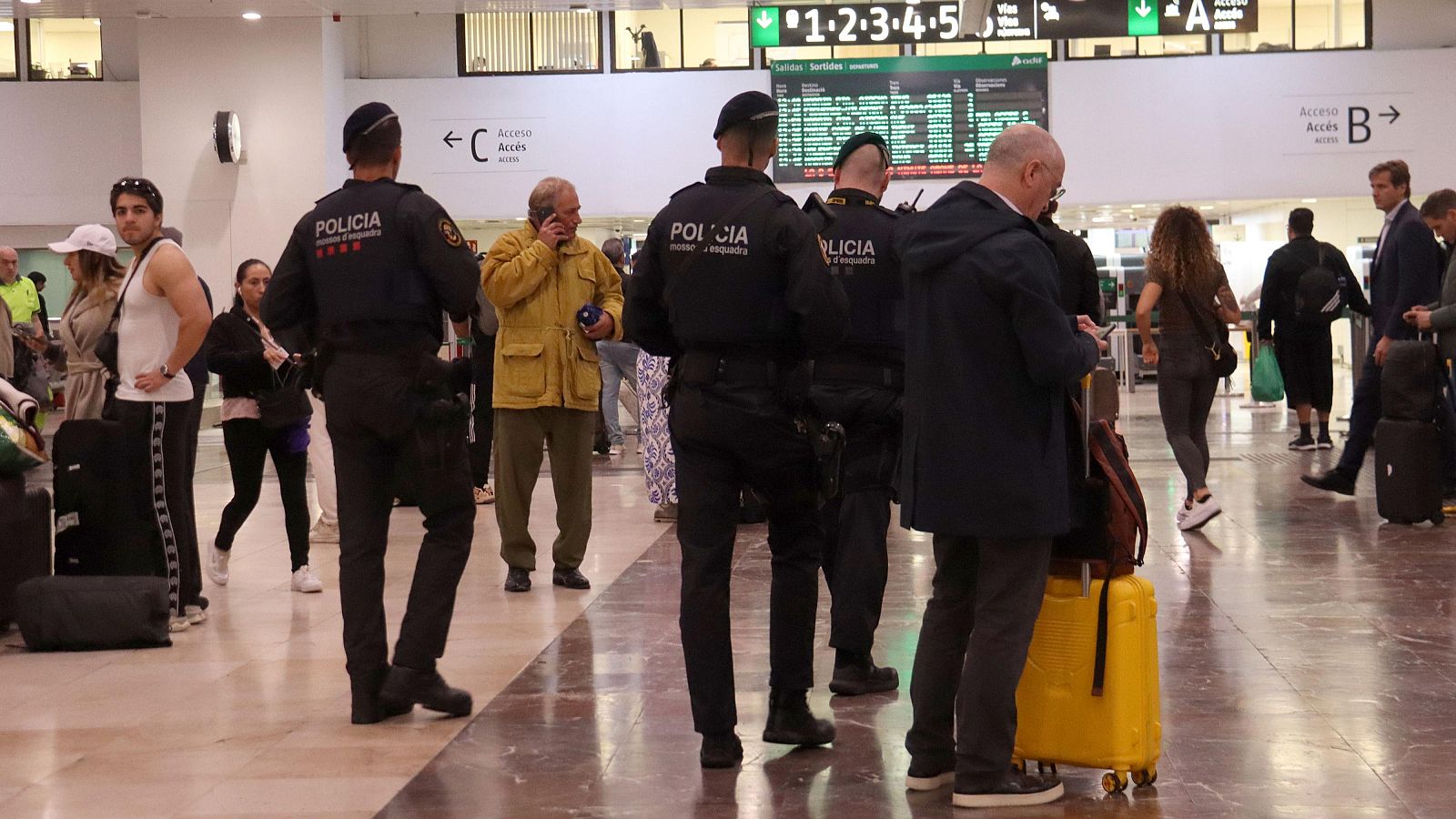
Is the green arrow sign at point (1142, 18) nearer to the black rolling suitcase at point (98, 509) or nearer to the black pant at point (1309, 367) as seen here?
the black pant at point (1309, 367)

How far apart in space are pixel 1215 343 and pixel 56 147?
1419 centimetres

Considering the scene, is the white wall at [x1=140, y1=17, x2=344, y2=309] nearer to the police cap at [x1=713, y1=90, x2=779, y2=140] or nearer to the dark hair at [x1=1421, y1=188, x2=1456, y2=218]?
the dark hair at [x1=1421, y1=188, x2=1456, y2=218]

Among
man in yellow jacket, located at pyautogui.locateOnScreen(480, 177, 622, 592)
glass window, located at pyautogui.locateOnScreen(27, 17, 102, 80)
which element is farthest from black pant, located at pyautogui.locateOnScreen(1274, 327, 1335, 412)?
glass window, located at pyautogui.locateOnScreen(27, 17, 102, 80)

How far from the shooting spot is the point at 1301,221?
34.6ft

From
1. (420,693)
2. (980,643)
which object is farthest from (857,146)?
(420,693)

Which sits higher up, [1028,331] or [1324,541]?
[1028,331]

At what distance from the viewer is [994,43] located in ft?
51.6

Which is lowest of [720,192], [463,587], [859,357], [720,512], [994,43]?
[463,587]

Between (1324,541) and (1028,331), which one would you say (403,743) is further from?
(1324,541)

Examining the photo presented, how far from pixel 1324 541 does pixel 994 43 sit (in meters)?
9.63

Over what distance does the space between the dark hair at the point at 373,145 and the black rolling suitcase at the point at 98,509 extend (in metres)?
1.85

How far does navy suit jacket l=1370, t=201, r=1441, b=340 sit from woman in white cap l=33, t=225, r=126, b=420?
6047mm

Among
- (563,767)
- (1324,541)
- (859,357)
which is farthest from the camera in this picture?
(1324,541)

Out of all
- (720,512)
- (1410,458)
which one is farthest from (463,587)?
(1410,458)
